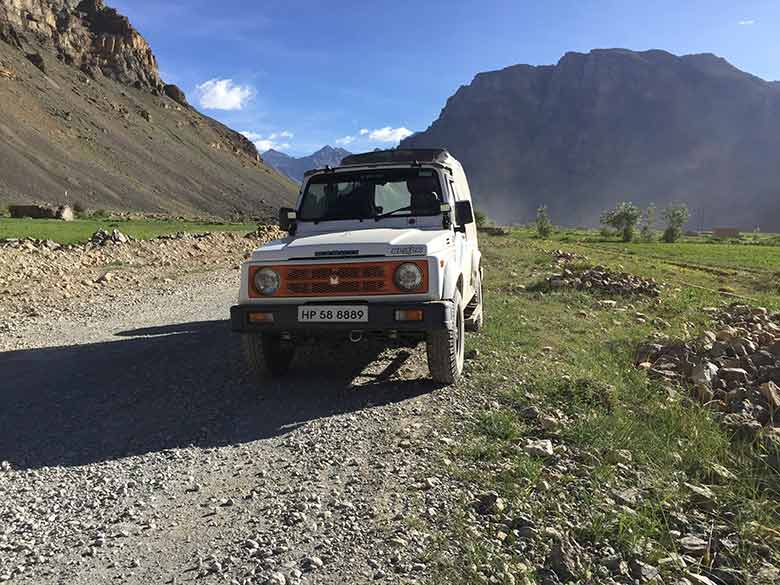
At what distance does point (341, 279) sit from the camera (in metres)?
5.53

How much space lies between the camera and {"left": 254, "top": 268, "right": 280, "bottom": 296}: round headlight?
563 centimetres

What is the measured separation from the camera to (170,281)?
15.2 metres

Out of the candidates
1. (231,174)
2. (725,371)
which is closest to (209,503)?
(725,371)

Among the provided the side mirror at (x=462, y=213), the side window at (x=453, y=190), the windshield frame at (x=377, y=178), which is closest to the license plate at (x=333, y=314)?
the windshield frame at (x=377, y=178)

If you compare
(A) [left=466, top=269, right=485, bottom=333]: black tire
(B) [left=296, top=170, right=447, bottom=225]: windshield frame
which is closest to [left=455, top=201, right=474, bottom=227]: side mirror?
(B) [left=296, top=170, right=447, bottom=225]: windshield frame

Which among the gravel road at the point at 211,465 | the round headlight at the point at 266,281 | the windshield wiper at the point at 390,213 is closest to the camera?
the gravel road at the point at 211,465

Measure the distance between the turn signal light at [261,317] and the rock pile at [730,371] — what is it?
437cm

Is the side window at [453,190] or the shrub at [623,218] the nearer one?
the side window at [453,190]

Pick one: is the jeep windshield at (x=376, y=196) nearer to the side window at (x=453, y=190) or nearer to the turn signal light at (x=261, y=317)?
the side window at (x=453, y=190)

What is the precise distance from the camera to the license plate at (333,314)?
5.40m

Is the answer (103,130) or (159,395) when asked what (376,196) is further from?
(103,130)

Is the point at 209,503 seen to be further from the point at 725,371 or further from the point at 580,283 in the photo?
the point at 580,283

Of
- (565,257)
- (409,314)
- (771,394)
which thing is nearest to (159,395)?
(409,314)

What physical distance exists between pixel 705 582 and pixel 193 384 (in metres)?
5.03
